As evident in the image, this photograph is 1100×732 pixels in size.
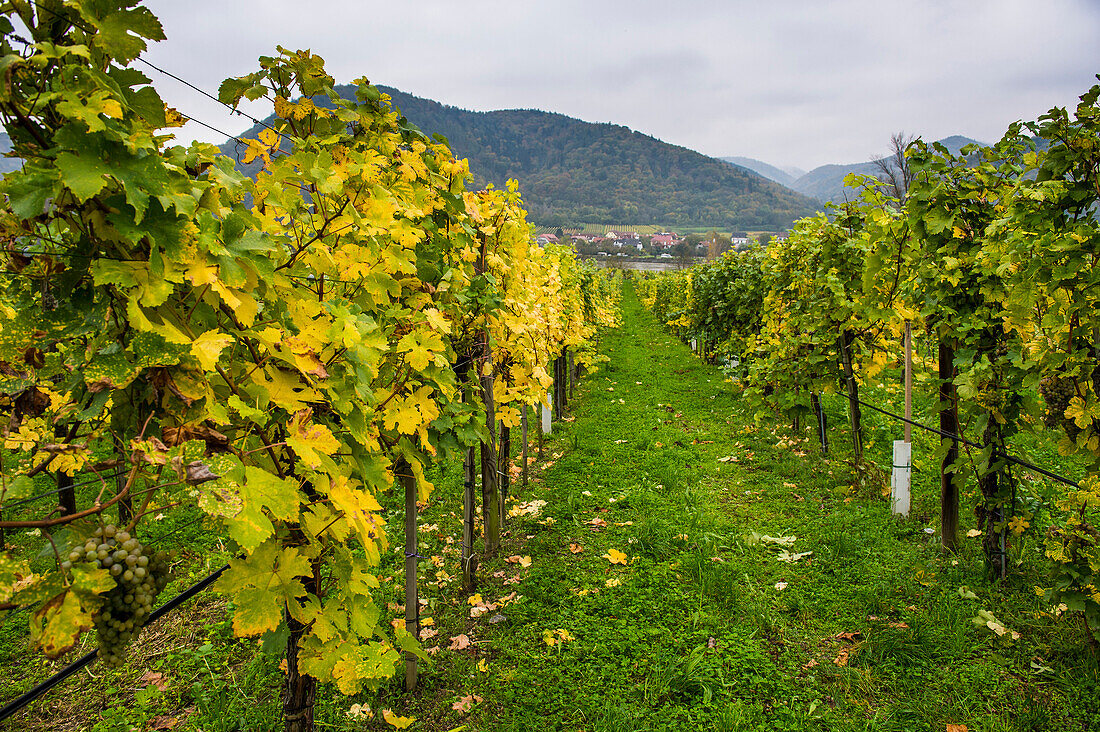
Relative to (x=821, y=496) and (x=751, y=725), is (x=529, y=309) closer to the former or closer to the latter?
(x=751, y=725)

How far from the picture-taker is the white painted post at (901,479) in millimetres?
4887

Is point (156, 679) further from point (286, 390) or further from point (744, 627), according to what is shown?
point (744, 627)

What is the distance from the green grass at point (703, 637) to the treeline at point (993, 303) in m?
0.47

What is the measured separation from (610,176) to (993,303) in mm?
156174

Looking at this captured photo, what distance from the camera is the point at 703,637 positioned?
348 centimetres

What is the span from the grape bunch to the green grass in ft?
6.96

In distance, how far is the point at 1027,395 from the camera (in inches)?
141

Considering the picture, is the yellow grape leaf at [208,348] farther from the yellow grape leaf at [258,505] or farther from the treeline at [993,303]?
the treeline at [993,303]

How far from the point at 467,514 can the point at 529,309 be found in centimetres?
163

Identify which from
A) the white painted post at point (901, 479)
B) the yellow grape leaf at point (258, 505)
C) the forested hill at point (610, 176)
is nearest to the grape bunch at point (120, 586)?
the yellow grape leaf at point (258, 505)

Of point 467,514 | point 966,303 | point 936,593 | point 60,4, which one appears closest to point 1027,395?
point 966,303

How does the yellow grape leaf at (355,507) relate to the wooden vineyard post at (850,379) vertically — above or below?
above

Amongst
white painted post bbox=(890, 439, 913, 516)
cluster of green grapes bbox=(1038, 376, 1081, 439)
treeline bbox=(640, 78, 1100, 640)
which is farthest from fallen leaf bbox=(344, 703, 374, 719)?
white painted post bbox=(890, 439, 913, 516)

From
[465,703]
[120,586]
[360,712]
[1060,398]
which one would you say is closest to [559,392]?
[1060,398]
